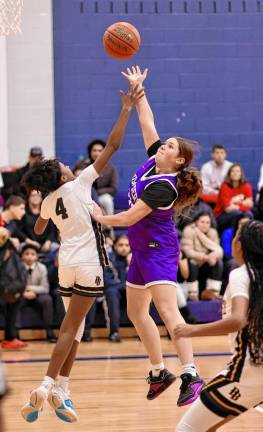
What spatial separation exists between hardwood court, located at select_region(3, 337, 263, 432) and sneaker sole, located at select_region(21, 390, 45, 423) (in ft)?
0.95

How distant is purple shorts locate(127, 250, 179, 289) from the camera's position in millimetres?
6320

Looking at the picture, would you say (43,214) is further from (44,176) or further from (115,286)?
(115,286)

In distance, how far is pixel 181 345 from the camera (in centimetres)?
628

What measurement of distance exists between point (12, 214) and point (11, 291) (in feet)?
3.93

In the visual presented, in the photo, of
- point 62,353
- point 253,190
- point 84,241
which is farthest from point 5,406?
point 253,190

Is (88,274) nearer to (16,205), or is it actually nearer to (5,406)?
(5,406)

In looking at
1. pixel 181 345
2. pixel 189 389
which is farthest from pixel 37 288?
pixel 189 389

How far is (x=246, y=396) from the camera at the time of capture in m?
4.61

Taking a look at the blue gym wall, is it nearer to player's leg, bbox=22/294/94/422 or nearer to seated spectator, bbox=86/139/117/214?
seated spectator, bbox=86/139/117/214

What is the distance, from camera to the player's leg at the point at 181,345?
618 cm

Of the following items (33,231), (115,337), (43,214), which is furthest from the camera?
(33,231)

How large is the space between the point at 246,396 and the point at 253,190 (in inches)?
337

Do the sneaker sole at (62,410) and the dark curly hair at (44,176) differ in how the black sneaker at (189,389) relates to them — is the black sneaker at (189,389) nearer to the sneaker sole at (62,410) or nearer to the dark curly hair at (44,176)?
the sneaker sole at (62,410)

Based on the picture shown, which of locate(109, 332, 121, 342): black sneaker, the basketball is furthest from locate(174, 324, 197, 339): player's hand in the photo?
locate(109, 332, 121, 342): black sneaker
